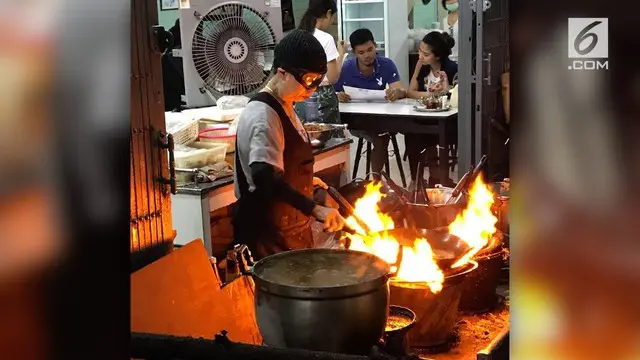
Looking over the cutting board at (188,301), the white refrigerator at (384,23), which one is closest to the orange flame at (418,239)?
the cutting board at (188,301)

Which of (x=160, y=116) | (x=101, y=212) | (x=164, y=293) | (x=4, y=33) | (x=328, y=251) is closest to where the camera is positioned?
(x=4, y=33)

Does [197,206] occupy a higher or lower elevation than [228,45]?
lower

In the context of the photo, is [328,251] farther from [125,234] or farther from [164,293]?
[125,234]

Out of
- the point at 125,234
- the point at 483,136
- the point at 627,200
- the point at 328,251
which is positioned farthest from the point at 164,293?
the point at 483,136

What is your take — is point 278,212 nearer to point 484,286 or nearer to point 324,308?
point 484,286

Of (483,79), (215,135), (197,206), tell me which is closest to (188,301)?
(197,206)

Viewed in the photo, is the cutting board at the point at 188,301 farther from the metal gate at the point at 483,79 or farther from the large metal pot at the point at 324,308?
the metal gate at the point at 483,79

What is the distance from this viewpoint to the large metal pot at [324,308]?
1.59 metres

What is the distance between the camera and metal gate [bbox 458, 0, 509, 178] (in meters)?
3.98

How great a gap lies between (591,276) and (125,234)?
2.68ft

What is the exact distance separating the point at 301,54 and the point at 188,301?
1.24 metres

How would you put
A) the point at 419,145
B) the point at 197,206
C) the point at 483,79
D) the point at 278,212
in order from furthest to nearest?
the point at 419,145, the point at 483,79, the point at 197,206, the point at 278,212

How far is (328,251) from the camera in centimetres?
193

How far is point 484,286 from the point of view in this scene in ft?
8.11
